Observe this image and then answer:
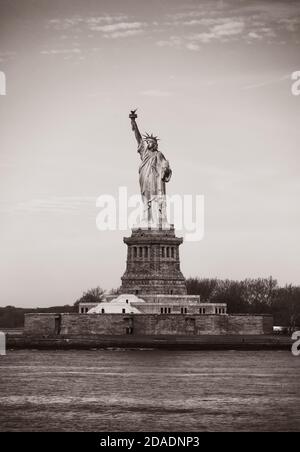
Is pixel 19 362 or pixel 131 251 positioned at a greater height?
pixel 131 251

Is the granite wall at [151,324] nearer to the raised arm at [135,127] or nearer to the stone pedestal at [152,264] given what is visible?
the stone pedestal at [152,264]

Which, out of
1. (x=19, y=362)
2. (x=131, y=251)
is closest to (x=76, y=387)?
(x=19, y=362)

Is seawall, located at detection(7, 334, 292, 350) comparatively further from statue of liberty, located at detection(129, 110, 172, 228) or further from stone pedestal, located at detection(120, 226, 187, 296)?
statue of liberty, located at detection(129, 110, 172, 228)

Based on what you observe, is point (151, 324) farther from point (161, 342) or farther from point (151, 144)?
point (151, 144)

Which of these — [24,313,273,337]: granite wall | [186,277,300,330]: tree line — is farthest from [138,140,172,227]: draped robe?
[186,277,300,330]: tree line

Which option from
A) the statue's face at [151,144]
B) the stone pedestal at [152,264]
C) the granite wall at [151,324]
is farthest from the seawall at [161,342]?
the statue's face at [151,144]

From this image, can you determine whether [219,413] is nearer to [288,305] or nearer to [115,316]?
[115,316]
